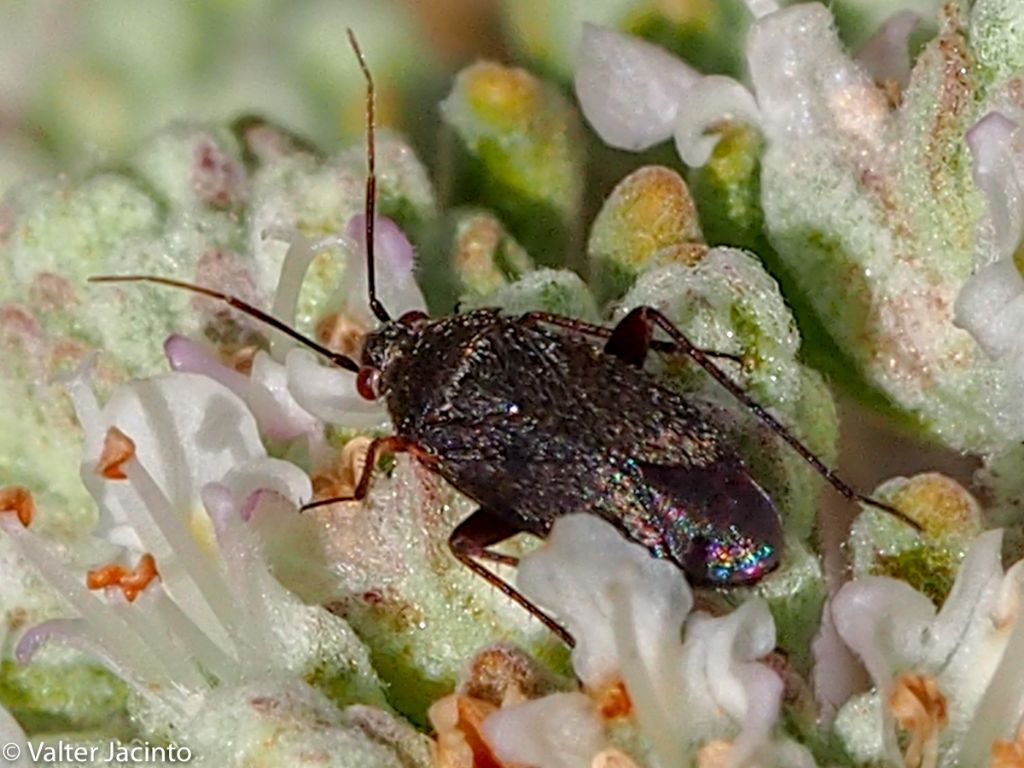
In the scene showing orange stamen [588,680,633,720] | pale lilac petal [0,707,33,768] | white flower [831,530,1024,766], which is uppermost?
white flower [831,530,1024,766]

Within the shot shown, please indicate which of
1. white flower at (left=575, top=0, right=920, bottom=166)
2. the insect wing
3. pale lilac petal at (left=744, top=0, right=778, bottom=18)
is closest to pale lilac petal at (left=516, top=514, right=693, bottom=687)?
the insect wing

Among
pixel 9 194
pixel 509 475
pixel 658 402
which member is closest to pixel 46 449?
pixel 9 194

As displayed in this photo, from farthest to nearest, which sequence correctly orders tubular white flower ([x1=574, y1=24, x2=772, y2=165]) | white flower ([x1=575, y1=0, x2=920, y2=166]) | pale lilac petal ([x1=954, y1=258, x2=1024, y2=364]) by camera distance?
tubular white flower ([x1=574, y1=24, x2=772, y2=165]) < white flower ([x1=575, y1=0, x2=920, y2=166]) < pale lilac petal ([x1=954, y1=258, x2=1024, y2=364])

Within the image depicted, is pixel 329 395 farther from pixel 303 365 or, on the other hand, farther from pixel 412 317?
pixel 412 317

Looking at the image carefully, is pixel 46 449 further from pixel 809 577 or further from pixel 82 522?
pixel 809 577

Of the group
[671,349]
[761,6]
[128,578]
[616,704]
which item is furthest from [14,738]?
[761,6]

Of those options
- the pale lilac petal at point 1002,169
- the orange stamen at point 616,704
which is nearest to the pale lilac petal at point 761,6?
the pale lilac petal at point 1002,169

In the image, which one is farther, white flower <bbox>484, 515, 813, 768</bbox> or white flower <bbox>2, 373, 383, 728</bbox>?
white flower <bbox>2, 373, 383, 728</bbox>

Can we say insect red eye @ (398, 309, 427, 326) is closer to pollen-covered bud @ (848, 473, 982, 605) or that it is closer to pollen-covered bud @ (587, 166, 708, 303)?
pollen-covered bud @ (587, 166, 708, 303)
